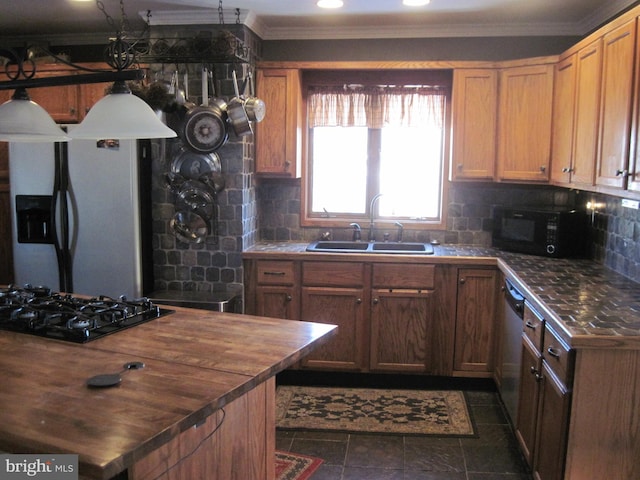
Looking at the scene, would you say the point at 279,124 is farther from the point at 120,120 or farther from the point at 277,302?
the point at 120,120

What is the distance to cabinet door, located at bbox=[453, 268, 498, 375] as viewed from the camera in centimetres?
385

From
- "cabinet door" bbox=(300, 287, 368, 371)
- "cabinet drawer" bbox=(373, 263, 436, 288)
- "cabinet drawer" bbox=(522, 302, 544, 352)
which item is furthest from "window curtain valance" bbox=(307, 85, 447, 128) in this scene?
"cabinet drawer" bbox=(522, 302, 544, 352)

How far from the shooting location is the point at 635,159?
2.50 meters

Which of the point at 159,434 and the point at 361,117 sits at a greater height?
the point at 361,117

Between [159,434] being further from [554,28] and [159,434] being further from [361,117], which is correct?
[554,28]

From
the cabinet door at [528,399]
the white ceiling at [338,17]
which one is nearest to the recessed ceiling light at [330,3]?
the white ceiling at [338,17]

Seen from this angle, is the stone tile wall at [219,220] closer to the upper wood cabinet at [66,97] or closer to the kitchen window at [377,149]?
the upper wood cabinet at [66,97]

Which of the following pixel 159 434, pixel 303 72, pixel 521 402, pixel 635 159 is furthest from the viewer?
pixel 303 72

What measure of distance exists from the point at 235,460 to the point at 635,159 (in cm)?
204

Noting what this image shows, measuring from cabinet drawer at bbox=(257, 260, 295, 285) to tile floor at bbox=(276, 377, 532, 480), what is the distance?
1.05 m

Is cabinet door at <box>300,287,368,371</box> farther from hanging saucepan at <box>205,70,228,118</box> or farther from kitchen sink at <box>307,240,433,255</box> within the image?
hanging saucepan at <box>205,70,228,118</box>

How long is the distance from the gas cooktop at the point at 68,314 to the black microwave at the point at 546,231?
8.31 feet

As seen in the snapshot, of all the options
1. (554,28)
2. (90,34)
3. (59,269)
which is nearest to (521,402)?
(554,28)

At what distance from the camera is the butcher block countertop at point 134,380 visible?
4.26 feet
